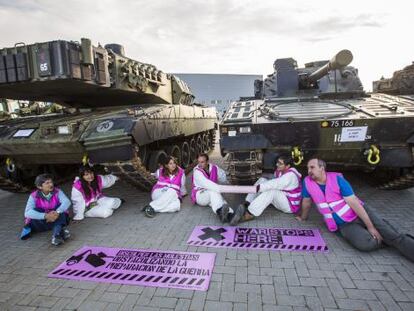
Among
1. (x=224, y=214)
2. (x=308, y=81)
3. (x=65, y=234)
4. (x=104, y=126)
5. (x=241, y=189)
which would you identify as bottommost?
(x=65, y=234)

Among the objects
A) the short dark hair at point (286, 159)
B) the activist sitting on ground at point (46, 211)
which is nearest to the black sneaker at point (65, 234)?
the activist sitting on ground at point (46, 211)

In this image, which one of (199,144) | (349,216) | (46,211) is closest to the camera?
(349,216)

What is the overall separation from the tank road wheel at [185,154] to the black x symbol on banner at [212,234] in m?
4.14

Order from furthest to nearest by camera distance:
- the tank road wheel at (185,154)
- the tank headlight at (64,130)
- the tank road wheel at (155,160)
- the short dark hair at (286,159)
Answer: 1. the tank road wheel at (185,154)
2. the tank road wheel at (155,160)
3. the tank headlight at (64,130)
4. the short dark hair at (286,159)

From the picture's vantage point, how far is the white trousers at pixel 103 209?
508 cm

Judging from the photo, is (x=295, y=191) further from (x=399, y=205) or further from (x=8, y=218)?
(x=8, y=218)

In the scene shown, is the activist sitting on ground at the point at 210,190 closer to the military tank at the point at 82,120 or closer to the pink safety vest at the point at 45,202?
the military tank at the point at 82,120

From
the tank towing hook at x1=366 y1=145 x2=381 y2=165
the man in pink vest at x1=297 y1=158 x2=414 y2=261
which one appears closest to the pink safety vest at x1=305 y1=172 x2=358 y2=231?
the man in pink vest at x1=297 y1=158 x2=414 y2=261

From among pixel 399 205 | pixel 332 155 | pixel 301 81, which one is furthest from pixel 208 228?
pixel 301 81

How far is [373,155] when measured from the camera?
4.73 metres

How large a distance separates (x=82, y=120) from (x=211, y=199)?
8.47 ft

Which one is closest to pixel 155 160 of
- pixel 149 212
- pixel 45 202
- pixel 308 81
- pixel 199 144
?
pixel 149 212

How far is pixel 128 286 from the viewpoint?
10.1 ft

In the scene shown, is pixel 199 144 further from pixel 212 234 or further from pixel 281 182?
pixel 212 234
